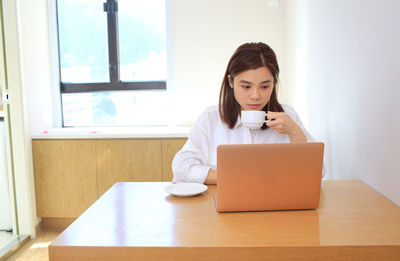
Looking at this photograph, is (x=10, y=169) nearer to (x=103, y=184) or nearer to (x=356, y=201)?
(x=103, y=184)

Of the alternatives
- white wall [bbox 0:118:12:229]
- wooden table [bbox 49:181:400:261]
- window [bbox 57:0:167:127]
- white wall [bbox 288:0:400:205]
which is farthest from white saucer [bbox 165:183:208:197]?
window [bbox 57:0:167:127]

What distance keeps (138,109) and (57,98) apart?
727 mm

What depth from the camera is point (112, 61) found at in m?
3.21

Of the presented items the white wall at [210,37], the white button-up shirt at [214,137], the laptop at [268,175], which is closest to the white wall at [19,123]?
the white wall at [210,37]

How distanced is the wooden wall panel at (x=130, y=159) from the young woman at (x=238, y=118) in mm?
1106

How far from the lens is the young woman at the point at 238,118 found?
1357mm

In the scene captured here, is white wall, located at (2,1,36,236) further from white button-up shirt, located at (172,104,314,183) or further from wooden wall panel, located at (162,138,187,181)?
white button-up shirt, located at (172,104,314,183)

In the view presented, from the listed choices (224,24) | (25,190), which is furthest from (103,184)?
(224,24)

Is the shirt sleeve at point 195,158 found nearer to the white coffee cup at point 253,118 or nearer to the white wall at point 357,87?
the white coffee cup at point 253,118

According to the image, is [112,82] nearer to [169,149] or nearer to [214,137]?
[169,149]

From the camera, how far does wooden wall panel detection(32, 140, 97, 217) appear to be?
2703mm

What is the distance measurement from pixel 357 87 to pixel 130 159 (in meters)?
1.76

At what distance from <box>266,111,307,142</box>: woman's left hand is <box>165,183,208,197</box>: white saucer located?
0.36 m

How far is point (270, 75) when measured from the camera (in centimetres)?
142
